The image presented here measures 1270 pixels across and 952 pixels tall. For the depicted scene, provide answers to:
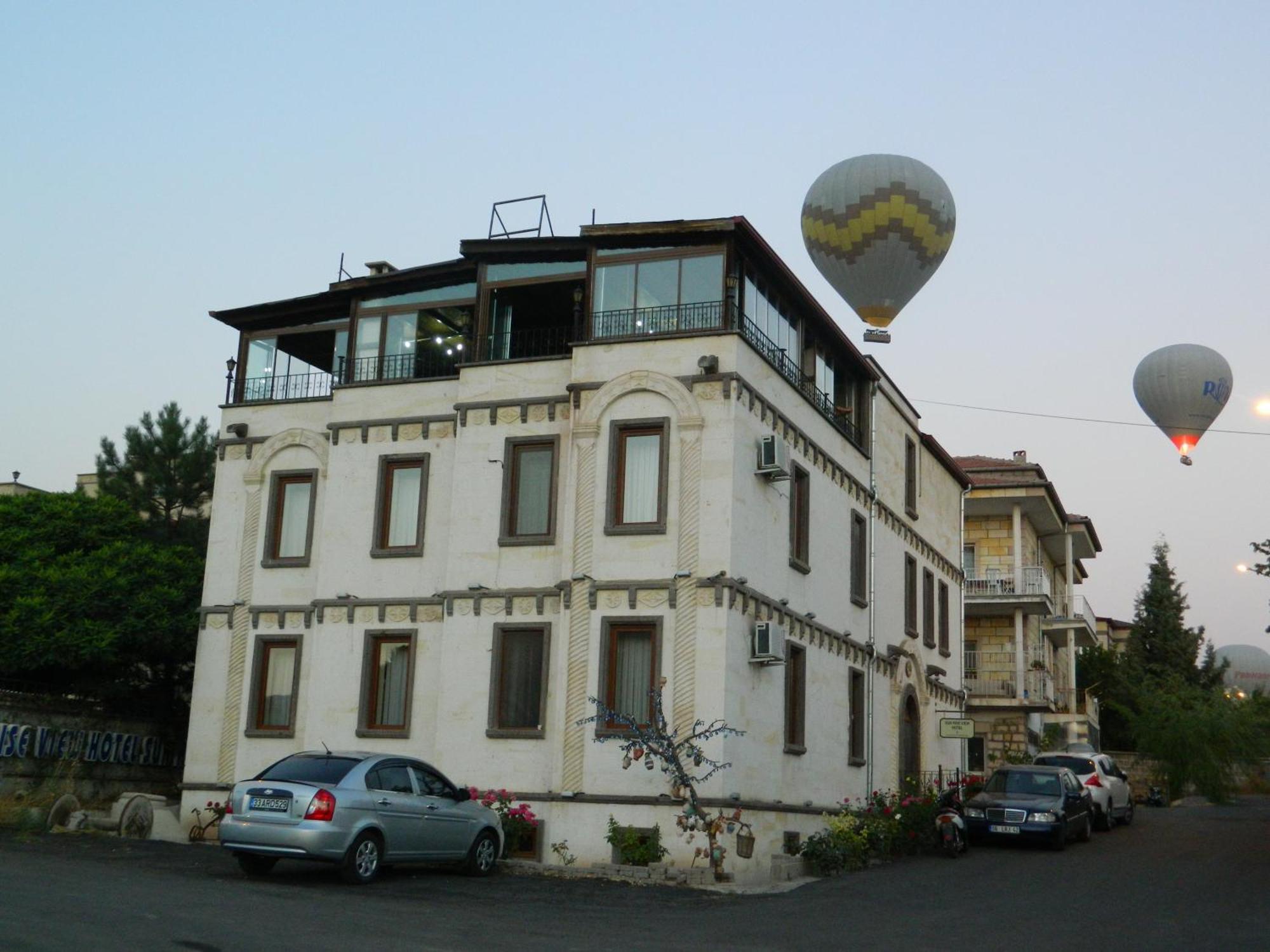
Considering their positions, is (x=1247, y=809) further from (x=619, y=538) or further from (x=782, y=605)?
(x=619, y=538)

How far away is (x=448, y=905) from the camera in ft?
50.0

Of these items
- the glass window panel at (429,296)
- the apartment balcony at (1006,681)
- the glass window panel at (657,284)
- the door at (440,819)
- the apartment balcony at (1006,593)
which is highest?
the glass window panel at (429,296)

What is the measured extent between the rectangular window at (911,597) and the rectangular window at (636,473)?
1133 cm

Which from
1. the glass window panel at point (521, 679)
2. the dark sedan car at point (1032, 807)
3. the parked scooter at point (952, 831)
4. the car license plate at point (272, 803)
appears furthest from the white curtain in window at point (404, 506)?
the dark sedan car at point (1032, 807)

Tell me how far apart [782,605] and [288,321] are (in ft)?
37.8

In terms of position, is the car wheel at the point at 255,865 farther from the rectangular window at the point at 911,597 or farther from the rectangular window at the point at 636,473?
the rectangular window at the point at 911,597

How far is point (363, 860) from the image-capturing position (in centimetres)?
1677

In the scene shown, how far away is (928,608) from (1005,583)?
11.8m

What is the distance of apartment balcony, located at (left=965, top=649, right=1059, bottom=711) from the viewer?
140 ft

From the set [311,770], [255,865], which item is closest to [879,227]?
[311,770]

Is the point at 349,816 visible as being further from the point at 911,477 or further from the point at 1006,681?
the point at 1006,681

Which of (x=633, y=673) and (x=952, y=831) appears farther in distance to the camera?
(x=952, y=831)

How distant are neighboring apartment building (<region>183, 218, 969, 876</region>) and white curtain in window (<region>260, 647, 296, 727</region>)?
0.06 meters

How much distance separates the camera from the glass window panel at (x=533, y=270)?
23969 millimetres
